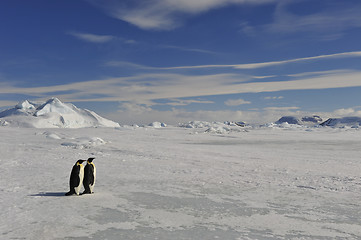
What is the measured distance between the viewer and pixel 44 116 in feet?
267

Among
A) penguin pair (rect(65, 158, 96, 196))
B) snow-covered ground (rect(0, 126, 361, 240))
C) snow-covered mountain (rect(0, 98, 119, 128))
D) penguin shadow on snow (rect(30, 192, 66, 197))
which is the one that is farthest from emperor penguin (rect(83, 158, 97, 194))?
snow-covered mountain (rect(0, 98, 119, 128))

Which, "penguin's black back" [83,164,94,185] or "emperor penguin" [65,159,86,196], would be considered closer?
"emperor penguin" [65,159,86,196]

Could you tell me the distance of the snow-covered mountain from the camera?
73500 millimetres

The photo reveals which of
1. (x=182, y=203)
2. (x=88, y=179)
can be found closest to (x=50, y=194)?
(x=88, y=179)

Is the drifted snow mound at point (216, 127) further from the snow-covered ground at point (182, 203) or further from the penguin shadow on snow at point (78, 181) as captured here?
the penguin shadow on snow at point (78, 181)

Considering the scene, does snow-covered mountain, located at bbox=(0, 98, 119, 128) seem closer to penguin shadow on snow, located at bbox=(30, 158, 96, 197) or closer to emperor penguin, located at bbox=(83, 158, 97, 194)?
penguin shadow on snow, located at bbox=(30, 158, 96, 197)

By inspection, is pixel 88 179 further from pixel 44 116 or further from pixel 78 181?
pixel 44 116

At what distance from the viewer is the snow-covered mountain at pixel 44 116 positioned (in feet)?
241

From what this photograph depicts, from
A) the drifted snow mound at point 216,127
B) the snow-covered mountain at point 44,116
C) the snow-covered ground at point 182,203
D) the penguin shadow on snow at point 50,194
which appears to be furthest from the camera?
the snow-covered mountain at point 44,116

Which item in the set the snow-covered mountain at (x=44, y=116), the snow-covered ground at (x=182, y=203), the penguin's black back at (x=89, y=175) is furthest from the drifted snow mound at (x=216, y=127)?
the penguin's black back at (x=89, y=175)

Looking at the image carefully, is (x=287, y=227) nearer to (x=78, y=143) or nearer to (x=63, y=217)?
(x=63, y=217)

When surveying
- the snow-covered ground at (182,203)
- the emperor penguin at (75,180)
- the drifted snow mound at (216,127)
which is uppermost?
the drifted snow mound at (216,127)

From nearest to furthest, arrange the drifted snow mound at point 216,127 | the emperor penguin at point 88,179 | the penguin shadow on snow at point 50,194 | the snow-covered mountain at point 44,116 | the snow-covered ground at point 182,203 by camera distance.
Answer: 1. the snow-covered ground at point 182,203
2. the penguin shadow on snow at point 50,194
3. the emperor penguin at point 88,179
4. the drifted snow mound at point 216,127
5. the snow-covered mountain at point 44,116

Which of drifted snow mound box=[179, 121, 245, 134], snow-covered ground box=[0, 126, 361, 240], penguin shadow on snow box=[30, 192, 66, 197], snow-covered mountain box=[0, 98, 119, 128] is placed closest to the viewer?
snow-covered ground box=[0, 126, 361, 240]
